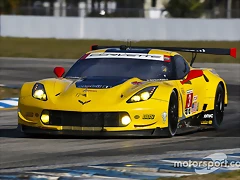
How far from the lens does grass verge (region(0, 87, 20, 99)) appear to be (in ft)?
52.9

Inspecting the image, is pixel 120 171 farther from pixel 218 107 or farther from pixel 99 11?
pixel 99 11

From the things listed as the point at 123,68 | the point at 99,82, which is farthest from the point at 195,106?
the point at 99,82

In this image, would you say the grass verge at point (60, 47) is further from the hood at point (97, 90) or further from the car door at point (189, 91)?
the hood at point (97, 90)

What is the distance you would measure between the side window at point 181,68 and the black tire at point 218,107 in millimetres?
662

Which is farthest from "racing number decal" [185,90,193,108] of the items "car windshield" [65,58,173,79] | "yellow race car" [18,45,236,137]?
"car windshield" [65,58,173,79]

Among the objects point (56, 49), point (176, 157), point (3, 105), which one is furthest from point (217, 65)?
point (176, 157)

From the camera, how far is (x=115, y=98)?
31.8 feet

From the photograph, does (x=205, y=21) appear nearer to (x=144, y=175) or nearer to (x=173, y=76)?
(x=173, y=76)

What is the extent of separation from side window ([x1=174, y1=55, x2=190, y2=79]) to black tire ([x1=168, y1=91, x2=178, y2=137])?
726 mm

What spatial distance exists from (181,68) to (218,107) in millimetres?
1015

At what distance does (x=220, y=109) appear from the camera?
11914 mm

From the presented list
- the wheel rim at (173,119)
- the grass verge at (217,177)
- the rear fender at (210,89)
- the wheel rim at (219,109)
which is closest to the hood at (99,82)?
the wheel rim at (173,119)

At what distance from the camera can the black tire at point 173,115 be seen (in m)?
10.1

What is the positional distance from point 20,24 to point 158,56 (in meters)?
37.3
